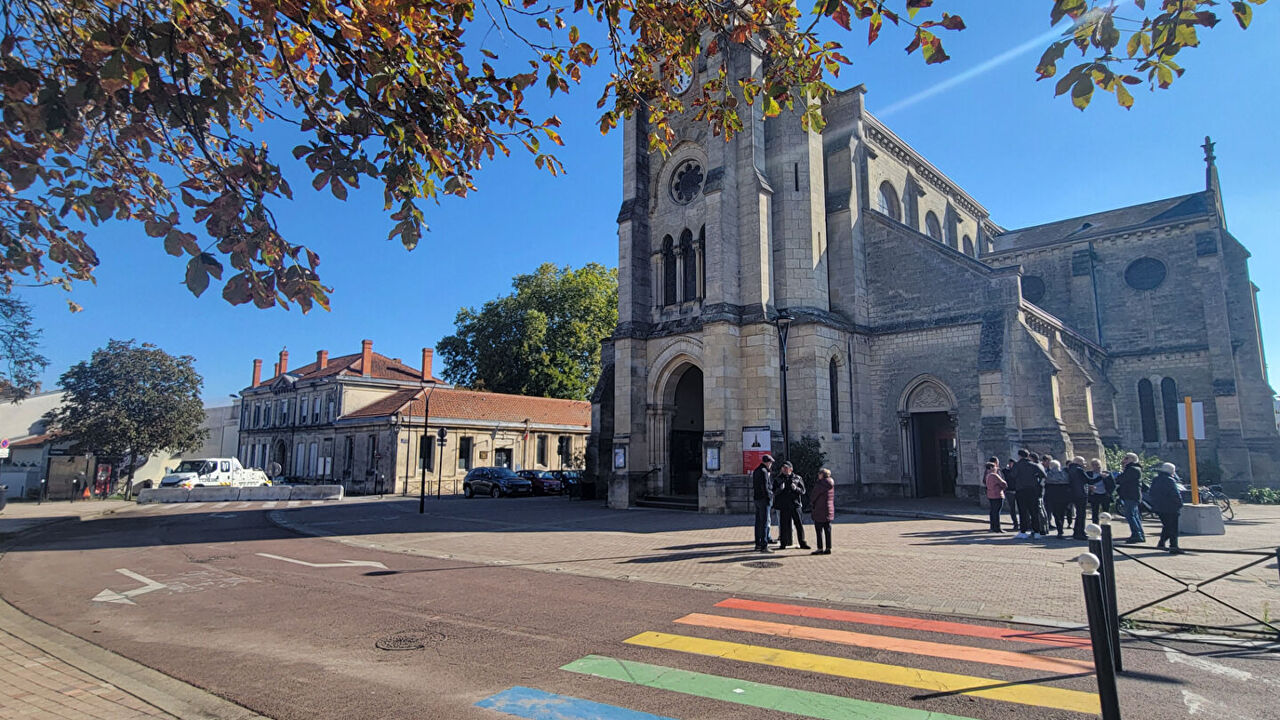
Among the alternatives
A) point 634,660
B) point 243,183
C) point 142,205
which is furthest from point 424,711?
point 142,205

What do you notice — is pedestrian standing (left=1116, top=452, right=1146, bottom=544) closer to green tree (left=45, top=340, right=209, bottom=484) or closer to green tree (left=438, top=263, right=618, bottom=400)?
green tree (left=438, top=263, right=618, bottom=400)

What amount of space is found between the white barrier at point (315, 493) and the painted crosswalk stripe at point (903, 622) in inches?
1093

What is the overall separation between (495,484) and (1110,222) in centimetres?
3283

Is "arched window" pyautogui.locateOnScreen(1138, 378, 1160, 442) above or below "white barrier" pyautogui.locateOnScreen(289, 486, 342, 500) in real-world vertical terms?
above

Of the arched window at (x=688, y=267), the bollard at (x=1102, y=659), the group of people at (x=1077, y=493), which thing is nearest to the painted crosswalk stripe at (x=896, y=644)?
the bollard at (x=1102, y=659)

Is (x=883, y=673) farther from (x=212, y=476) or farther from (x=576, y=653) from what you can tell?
(x=212, y=476)

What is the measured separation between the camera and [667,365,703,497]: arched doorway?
23.2 meters

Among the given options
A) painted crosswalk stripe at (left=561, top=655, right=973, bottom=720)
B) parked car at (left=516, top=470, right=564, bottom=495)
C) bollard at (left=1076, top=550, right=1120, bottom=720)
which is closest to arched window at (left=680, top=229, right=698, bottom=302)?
parked car at (left=516, top=470, right=564, bottom=495)

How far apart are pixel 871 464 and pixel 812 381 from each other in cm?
409

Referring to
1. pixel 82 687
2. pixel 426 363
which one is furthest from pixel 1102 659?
pixel 426 363

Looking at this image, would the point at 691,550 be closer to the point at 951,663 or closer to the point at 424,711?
the point at 951,663

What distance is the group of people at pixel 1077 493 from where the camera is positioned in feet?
35.5

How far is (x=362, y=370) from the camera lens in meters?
43.4

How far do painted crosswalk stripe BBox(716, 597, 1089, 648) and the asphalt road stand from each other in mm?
44
